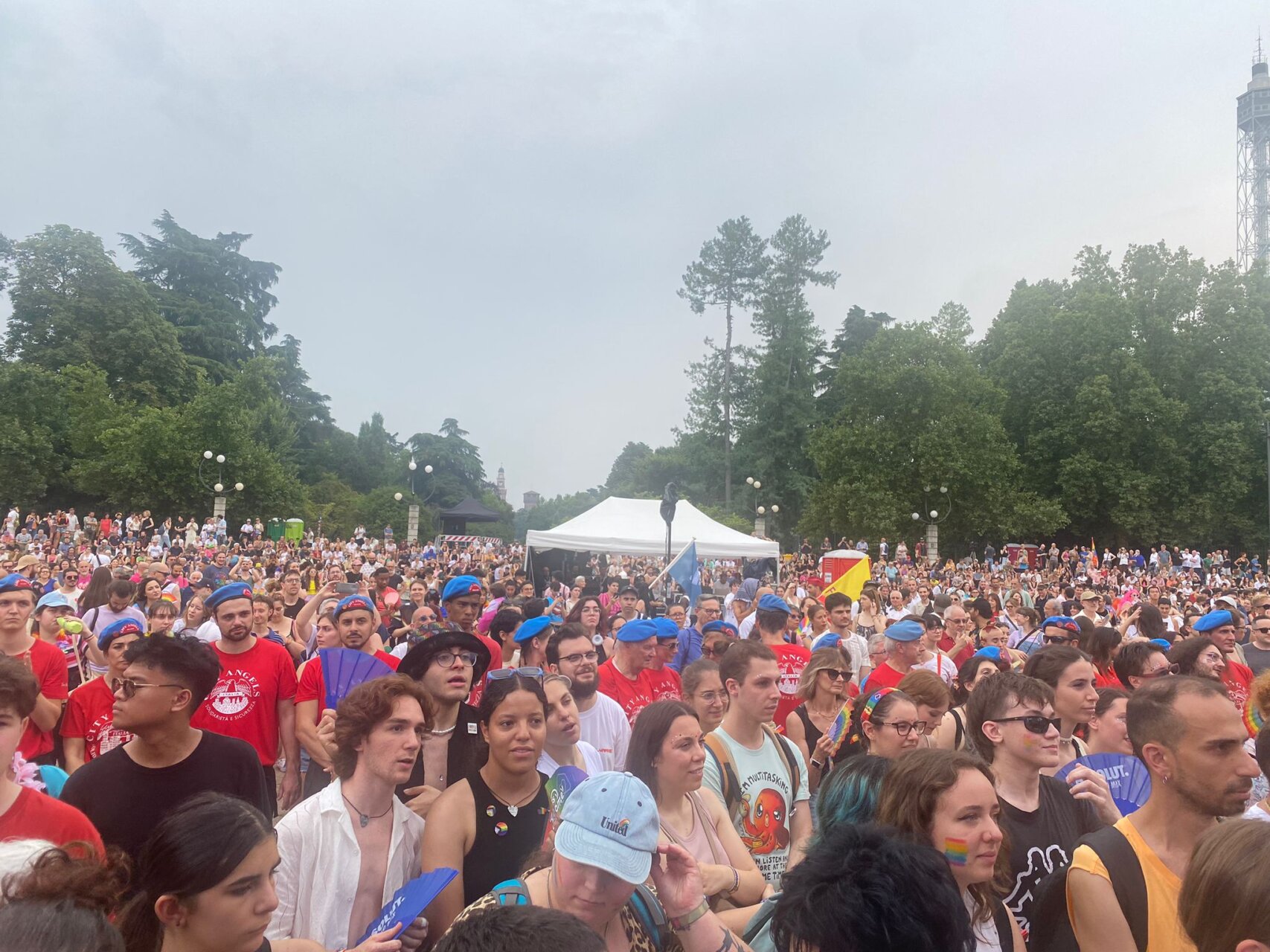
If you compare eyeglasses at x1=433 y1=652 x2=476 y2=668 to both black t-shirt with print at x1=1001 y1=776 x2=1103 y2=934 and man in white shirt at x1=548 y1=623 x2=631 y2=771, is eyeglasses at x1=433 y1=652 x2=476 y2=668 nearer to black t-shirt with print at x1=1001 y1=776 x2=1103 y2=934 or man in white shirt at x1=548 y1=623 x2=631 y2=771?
man in white shirt at x1=548 y1=623 x2=631 y2=771

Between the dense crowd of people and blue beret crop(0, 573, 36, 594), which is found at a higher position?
blue beret crop(0, 573, 36, 594)

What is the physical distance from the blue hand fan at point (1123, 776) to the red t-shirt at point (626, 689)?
275 centimetres

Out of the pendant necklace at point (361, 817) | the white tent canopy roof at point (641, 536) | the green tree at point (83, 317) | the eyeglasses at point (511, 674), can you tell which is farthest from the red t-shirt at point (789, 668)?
the green tree at point (83, 317)

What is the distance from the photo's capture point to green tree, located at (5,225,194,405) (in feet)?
158

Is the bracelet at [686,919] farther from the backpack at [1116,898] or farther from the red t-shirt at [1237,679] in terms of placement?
the red t-shirt at [1237,679]

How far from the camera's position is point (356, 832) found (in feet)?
9.54

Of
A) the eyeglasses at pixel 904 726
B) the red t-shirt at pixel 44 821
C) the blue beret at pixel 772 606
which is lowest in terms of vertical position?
the red t-shirt at pixel 44 821

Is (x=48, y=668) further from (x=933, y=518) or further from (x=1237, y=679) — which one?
(x=933, y=518)

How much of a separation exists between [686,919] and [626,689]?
3.64m

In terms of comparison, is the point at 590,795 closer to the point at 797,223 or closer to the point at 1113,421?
the point at 1113,421

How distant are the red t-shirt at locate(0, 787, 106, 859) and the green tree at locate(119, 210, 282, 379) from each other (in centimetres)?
6068

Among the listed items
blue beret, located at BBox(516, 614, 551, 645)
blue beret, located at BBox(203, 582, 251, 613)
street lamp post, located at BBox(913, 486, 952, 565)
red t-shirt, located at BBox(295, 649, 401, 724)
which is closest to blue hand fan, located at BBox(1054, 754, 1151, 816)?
blue beret, located at BBox(516, 614, 551, 645)

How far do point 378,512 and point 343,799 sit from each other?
207 feet

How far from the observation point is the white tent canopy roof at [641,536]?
20.6m
